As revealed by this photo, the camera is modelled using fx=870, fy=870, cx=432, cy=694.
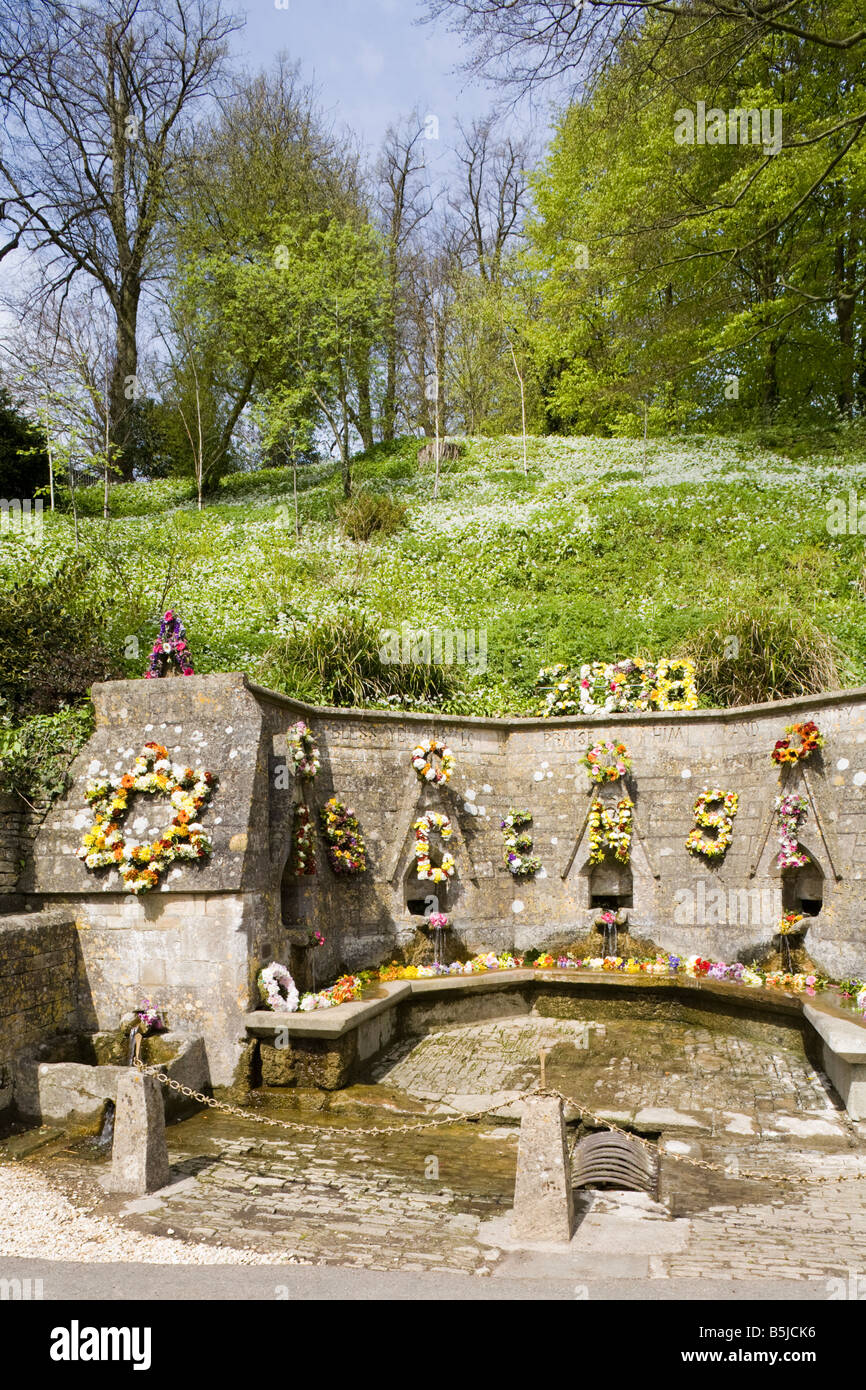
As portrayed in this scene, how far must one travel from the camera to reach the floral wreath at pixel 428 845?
9.98 m

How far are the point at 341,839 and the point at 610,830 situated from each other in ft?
10.6

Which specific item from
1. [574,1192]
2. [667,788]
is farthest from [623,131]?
[574,1192]

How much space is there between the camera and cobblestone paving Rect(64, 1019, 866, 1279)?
14.2 feet

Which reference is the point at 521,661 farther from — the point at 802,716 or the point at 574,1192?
the point at 574,1192

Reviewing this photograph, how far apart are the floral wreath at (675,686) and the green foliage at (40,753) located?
6.76 metres

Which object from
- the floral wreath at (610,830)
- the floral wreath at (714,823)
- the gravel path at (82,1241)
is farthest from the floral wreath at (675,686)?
the gravel path at (82,1241)

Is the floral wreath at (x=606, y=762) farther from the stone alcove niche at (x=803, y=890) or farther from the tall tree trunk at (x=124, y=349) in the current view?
the tall tree trunk at (x=124, y=349)

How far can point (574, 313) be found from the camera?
22.3 meters

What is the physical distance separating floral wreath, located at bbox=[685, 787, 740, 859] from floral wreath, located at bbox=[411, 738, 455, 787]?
2.91m

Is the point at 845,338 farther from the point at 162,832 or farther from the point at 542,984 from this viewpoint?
the point at 162,832

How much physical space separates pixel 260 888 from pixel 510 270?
86.1 ft

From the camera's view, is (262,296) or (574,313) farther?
(574,313)

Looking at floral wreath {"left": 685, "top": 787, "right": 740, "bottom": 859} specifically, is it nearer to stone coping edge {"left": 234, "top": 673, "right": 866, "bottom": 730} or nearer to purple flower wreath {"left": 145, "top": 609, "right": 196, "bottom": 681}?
stone coping edge {"left": 234, "top": 673, "right": 866, "bottom": 730}

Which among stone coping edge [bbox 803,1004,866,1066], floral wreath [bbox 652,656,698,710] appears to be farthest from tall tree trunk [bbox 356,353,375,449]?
stone coping edge [bbox 803,1004,866,1066]
